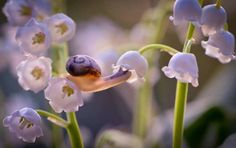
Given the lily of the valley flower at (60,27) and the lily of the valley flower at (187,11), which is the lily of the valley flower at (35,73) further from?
the lily of the valley flower at (187,11)

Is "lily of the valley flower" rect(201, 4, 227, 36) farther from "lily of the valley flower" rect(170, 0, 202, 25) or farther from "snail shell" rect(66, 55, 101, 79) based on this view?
"snail shell" rect(66, 55, 101, 79)

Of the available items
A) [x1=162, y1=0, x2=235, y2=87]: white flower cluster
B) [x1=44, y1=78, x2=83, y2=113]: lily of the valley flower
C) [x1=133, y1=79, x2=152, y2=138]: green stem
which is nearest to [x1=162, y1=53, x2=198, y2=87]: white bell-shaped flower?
[x1=162, y1=0, x2=235, y2=87]: white flower cluster

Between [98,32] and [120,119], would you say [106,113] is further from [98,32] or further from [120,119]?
[98,32]

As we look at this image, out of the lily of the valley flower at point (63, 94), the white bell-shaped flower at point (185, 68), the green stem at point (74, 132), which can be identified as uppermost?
the white bell-shaped flower at point (185, 68)

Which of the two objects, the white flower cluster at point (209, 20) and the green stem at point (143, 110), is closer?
the white flower cluster at point (209, 20)

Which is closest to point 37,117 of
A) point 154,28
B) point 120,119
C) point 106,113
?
point 154,28

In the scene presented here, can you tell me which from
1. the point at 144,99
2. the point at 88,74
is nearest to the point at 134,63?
the point at 88,74

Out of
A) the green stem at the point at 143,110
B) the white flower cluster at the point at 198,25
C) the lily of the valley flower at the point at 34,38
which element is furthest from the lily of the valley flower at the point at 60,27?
the green stem at the point at 143,110
